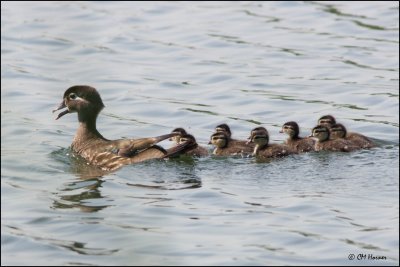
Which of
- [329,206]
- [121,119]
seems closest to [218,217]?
[329,206]

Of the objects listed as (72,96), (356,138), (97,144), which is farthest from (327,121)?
(72,96)

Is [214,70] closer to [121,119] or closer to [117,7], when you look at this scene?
[121,119]

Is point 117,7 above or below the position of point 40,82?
above

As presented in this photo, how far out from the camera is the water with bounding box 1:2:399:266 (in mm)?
9606

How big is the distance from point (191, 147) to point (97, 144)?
41.2 inches

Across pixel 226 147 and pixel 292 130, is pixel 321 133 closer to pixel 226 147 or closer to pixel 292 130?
pixel 292 130

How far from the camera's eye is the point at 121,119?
14.6 meters

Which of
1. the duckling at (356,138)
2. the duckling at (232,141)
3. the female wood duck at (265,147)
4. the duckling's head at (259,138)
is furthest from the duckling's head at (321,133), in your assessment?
the duckling at (232,141)

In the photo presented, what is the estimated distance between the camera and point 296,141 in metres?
12.6

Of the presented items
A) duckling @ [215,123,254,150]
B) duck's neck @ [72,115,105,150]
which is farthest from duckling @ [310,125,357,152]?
duck's neck @ [72,115,105,150]

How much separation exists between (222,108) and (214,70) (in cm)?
181

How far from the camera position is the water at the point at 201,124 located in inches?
378

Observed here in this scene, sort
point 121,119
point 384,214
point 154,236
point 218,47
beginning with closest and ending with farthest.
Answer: point 154,236
point 384,214
point 121,119
point 218,47

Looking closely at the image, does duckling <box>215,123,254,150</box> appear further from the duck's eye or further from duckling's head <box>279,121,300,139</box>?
the duck's eye
